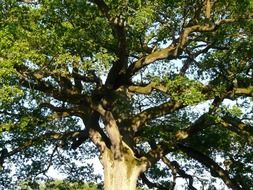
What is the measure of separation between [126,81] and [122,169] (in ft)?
10.1

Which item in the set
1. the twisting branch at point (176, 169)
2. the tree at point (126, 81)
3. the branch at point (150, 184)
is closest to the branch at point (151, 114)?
the tree at point (126, 81)

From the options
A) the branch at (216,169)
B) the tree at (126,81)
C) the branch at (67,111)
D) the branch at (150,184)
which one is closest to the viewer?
the tree at (126,81)

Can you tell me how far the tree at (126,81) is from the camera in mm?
14077

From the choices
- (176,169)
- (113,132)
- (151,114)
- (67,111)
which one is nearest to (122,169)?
(113,132)

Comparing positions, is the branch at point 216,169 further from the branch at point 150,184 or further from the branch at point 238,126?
the branch at point 150,184

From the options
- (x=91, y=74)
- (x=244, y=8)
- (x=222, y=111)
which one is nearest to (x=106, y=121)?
(x=91, y=74)

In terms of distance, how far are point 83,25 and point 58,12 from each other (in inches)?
33.5

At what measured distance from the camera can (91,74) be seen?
1670 centimetres

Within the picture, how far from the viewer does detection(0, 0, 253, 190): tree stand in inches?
554

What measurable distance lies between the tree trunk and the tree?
1.4 inches

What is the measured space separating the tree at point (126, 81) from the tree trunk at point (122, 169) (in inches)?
1.4

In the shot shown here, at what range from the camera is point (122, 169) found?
17016mm

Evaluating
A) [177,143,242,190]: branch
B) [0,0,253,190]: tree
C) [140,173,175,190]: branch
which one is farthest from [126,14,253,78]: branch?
[140,173,175,190]: branch

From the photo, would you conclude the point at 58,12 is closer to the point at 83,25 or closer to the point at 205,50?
the point at 83,25
